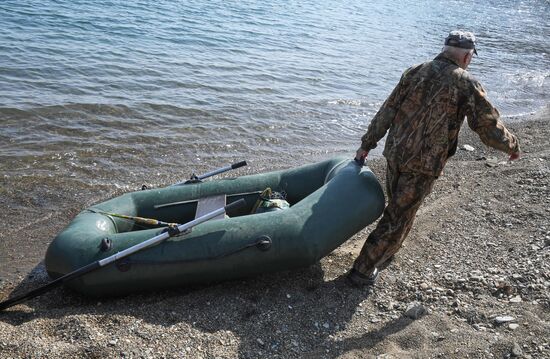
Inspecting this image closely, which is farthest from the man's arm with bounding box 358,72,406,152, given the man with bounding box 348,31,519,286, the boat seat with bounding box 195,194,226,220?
the boat seat with bounding box 195,194,226,220

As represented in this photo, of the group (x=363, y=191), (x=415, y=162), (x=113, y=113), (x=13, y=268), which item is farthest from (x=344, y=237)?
(x=113, y=113)

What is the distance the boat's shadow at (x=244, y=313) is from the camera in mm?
3941

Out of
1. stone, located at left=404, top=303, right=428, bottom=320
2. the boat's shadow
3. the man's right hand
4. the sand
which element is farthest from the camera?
the man's right hand

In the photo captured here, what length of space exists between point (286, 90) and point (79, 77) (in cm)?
452

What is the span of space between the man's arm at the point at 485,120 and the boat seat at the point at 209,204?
245 cm

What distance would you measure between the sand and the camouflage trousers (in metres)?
0.29

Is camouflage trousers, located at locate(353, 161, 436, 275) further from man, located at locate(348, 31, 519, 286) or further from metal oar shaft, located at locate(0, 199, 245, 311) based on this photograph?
metal oar shaft, located at locate(0, 199, 245, 311)

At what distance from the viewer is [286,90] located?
12.1 meters

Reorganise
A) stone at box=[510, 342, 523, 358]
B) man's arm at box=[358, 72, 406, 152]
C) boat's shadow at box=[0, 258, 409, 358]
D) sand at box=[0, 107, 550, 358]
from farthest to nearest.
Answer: man's arm at box=[358, 72, 406, 152] < boat's shadow at box=[0, 258, 409, 358] < sand at box=[0, 107, 550, 358] < stone at box=[510, 342, 523, 358]

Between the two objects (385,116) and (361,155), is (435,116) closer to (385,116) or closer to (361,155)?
(385,116)

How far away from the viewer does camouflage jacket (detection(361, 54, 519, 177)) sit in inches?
158

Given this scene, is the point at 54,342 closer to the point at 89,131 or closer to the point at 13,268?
the point at 13,268

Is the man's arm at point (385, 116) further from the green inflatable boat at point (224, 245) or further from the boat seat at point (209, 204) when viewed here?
the boat seat at point (209, 204)

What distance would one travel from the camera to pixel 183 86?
11.6m
